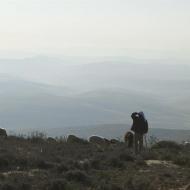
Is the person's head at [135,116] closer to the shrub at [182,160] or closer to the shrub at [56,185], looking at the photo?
the shrub at [182,160]

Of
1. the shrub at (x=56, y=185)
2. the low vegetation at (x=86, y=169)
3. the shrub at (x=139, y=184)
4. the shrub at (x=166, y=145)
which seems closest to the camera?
the shrub at (x=56, y=185)

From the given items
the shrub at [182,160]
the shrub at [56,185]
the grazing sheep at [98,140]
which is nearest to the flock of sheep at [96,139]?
the grazing sheep at [98,140]

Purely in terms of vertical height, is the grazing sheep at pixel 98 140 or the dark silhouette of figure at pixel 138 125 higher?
the dark silhouette of figure at pixel 138 125

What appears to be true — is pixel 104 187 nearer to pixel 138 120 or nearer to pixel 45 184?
pixel 45 184

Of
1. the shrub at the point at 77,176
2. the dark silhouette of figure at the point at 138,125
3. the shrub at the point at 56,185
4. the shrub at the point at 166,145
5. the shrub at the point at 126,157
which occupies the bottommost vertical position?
the shrub at the point at 56,185

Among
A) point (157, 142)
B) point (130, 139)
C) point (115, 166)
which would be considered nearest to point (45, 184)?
point (115, 166)

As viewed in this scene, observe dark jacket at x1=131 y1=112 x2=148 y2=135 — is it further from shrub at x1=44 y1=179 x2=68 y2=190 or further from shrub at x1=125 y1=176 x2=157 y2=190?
shrub at x1=44 y1=179 x2=68 y2=190

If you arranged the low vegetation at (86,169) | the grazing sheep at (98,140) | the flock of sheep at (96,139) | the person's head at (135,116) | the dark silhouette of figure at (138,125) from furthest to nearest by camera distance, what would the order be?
the grazing sheep at (98,140) < the flock of sheep at (96,139) < the dark silhouette of figure at (138,125) < the person's head at (135,116) < the low vegetation at (86,169)

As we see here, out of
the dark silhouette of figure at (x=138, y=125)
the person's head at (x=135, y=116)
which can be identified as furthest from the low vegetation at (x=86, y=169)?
the person's head at (x=135, y=116)

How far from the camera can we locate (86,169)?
20875 millimetres

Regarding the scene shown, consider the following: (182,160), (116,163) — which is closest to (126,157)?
(116,163)

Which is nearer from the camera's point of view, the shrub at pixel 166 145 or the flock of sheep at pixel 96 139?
the flock of sheep at pixel 96 139

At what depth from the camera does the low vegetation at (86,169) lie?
1788 centimetres

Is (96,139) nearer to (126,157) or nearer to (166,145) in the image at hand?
(166,145)
